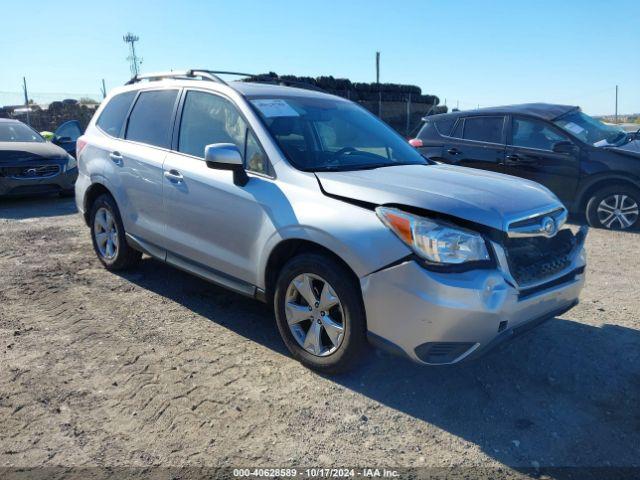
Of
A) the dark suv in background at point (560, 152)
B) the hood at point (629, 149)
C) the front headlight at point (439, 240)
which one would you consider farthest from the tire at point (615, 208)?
the front headlight at point (439, 240)

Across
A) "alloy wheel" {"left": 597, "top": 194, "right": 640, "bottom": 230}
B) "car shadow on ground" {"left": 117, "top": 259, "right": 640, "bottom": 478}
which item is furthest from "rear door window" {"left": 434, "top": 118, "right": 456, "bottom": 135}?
"car shadow on ground" {"left": 117, "top": 259, "right": 640, "bottom": 478}

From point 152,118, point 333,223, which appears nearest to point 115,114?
point 152,118

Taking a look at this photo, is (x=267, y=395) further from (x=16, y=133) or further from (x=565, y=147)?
(x=16, y=133)

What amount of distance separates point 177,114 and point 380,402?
2.81 m

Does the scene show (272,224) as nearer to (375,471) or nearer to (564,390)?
(375,471)

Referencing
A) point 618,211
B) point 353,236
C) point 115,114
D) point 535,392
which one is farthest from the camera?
point 618,211

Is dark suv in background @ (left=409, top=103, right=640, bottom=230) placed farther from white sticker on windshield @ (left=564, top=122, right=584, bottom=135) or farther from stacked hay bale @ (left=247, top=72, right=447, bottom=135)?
stacked hay bale @ (left=247, top=72, right=447, bottom=135)

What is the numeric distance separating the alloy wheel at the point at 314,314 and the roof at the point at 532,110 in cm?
581

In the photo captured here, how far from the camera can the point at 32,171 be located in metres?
9.72

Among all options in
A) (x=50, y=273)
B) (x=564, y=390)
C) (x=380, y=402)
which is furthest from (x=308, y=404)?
(x=50, y=273)

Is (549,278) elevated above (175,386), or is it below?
above

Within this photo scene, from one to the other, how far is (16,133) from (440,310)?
1046cm

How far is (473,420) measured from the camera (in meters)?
3.06

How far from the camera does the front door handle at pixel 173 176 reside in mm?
4293
